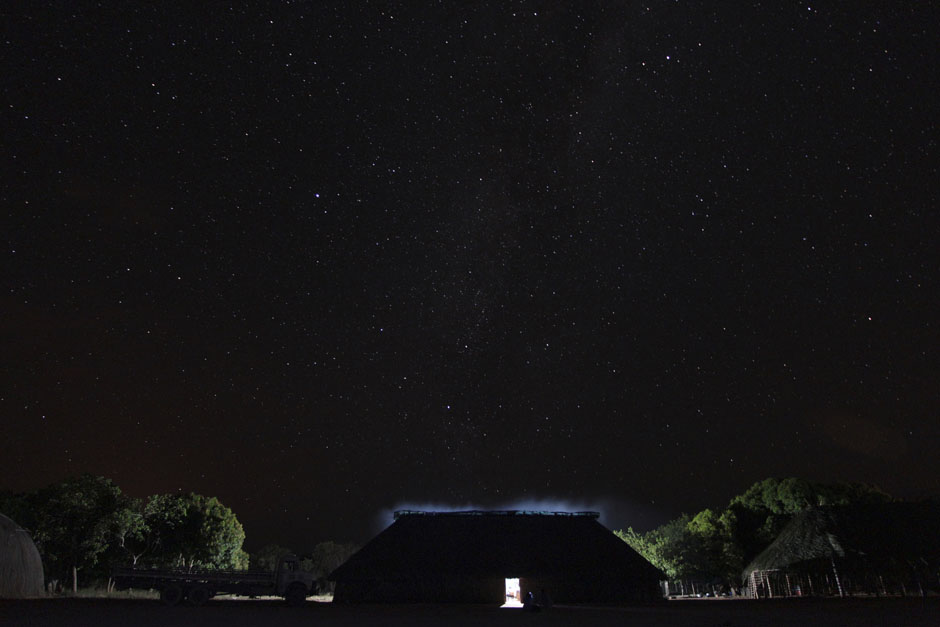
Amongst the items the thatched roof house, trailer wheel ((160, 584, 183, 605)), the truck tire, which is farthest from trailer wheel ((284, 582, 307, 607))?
trailer wheel ((160, 584, 183, 605))

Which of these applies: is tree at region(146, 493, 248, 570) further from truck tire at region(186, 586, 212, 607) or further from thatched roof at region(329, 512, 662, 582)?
truck tire at region(186, 586, 212, 607)

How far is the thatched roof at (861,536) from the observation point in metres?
35.9

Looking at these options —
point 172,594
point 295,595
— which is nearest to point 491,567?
point 295,595

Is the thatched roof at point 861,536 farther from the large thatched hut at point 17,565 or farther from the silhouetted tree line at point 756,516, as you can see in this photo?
the large thatched hut at point 17,565

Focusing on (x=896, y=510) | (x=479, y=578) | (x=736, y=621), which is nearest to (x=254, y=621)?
(x=736, y=621)

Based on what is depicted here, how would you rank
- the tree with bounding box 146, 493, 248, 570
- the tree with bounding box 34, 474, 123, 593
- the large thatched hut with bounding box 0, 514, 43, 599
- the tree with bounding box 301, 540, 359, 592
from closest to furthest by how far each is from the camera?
the large thatched hut with bounding box 0, 514, 43, 599 → the tree with bounding box 34, 474, 123, 593 → the tree with bounding box 146, 493, 248, 570 → the tree with bounding box 301, 540, 359, 592

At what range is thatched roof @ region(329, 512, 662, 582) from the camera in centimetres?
3841

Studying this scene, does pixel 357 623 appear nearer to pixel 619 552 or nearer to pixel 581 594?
pixel 581 594

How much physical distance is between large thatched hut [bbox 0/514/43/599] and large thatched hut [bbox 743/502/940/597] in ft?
135

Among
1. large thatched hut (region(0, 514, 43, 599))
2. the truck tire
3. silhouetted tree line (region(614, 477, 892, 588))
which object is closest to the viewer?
the truck tire

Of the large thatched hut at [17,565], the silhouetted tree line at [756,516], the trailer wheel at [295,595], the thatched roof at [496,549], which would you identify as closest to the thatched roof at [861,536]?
the thatched roof at [496,549]

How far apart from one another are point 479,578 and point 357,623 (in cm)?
1863

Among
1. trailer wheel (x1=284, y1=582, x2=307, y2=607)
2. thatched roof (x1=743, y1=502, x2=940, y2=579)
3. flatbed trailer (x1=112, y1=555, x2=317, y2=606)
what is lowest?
trailer wheel (x1=284, y1=582, x2=307, y2=607)

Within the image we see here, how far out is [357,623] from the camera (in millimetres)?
20766
